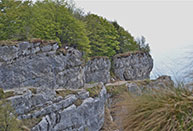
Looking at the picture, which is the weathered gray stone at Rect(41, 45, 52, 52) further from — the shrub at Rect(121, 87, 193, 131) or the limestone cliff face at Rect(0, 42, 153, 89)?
the shrub at Rect(121, 87, 193, 131)

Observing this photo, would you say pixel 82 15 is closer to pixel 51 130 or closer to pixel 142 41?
pixel 142 41

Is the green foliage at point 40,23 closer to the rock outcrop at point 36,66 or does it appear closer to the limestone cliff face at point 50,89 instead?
the rock outcrop at point 36,66

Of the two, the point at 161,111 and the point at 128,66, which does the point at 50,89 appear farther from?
the point at 128,66

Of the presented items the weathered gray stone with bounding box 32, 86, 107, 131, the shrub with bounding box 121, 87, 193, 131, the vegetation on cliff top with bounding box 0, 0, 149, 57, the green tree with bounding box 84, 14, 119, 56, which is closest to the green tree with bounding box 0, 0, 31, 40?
the vegetation on cliff top with bounding box 0, 0, 149, 57

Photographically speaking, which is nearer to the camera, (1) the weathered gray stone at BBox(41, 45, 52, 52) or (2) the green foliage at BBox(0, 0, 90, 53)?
(1) the weathered gray stone at BBox(41, 45, 52, 52)

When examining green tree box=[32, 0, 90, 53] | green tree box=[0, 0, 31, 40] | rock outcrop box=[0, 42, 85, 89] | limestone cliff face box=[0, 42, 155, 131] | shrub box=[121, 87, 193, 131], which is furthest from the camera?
green tree box=[32, 0, 90, 53]

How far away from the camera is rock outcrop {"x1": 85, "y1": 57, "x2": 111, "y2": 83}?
75.6 feet

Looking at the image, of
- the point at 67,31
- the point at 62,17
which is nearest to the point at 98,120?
the point at 67,31

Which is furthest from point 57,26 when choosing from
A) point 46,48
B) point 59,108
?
point 59,108

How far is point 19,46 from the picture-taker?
13.6 m

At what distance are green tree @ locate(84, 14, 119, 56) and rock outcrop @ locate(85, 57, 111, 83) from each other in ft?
11.2

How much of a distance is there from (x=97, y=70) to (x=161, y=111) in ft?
70.6

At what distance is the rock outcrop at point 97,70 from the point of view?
2305cm

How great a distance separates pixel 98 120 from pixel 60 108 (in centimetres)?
348
